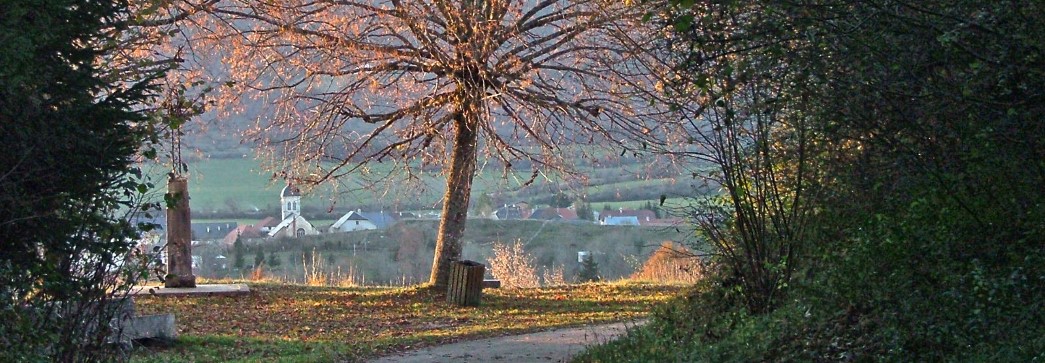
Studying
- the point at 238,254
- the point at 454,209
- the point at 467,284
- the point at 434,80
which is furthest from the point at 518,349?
the point at 238,254

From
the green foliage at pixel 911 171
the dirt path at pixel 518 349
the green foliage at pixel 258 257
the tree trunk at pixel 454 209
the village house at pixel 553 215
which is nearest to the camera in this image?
the green foliage at pixel 911 171

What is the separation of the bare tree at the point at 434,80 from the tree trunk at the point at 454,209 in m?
0.03

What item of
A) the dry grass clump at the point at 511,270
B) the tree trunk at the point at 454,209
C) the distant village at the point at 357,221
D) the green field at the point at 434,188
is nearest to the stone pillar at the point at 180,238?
the green field at the point at 434,188

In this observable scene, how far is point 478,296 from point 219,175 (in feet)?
128

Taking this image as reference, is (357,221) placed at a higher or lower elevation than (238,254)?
higher

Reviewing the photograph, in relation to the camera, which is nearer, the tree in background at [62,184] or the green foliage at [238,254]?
the tree in background at [62,184]

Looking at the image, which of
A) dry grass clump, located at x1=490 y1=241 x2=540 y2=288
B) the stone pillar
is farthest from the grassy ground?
dry grass clump, located at x1=490 y1=241 x2=540 y2=288

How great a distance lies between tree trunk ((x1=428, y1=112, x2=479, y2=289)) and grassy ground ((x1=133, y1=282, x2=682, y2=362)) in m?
0.65

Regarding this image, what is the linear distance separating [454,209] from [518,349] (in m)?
7.47

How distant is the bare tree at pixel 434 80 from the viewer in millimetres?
17219

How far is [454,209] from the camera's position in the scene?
1953 centimetres

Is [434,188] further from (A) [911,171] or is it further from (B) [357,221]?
(B) [357,221]

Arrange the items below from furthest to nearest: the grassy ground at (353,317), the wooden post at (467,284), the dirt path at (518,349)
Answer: the wooden post at (467,284), the grassy ground at (353,317), the dirt path at (518,349)

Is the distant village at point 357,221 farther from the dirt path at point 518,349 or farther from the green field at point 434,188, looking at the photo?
the dirt path at point 518,349
